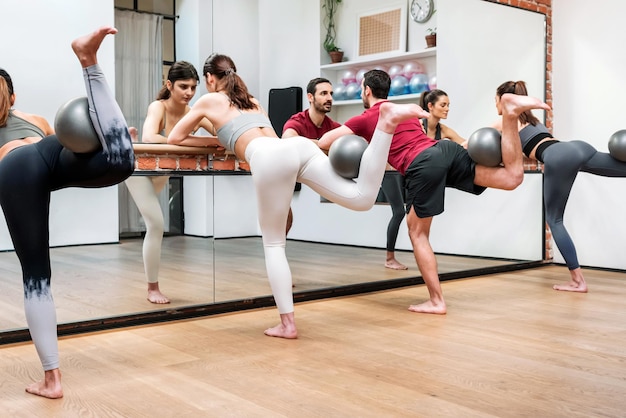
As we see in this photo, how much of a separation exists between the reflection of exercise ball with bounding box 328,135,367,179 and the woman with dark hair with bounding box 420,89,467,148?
195cm

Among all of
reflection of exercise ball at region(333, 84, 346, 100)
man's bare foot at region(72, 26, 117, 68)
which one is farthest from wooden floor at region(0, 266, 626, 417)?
reflection of exercise ball at region(333, 84, 346, 100)

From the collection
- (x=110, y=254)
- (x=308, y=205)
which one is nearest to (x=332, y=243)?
(x=308, y=205)

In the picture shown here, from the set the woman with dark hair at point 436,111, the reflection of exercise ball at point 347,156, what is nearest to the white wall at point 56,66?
the reflection of exercise ball at point 347,156

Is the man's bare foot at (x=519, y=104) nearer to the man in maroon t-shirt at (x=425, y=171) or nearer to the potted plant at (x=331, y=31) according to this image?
the man in maroon t-shirt at (x=425, y=171)

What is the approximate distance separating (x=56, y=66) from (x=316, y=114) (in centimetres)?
169

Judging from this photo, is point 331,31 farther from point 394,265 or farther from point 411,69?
point 394,265

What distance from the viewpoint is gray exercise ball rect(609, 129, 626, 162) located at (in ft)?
15.1

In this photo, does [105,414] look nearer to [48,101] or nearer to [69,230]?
[69,230]

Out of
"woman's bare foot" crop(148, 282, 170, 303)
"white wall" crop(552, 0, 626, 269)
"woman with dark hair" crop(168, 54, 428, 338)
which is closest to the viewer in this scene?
"woman with dark hair" crop(168, 54, 428, 338)

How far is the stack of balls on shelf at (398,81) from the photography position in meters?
4.69

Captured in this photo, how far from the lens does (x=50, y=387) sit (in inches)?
97.9

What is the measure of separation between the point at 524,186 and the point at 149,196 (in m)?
3.53

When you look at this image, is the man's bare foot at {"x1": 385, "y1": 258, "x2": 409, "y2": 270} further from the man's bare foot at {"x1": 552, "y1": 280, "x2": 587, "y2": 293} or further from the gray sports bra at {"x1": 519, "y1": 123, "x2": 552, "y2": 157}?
the gray sports bra at {"x1": 519, "y1": 123, "x2": 552, "y2": 157}

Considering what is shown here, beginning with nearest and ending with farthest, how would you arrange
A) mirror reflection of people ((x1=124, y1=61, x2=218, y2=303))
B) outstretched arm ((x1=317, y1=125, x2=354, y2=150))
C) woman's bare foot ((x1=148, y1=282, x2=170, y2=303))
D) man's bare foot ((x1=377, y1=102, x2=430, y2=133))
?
1. man's bare foot ((x1=377, y1=102, x2=430, y2=133))
2. mirror reflection of people ((x1=124, y1=61, x2=218, y2=303))
3. woman's bare foot ((x1=148, y1=282, x2=170, y2=303))
4. outstretched arm ((x1=317, y1=125, x2=354, y2=150))
